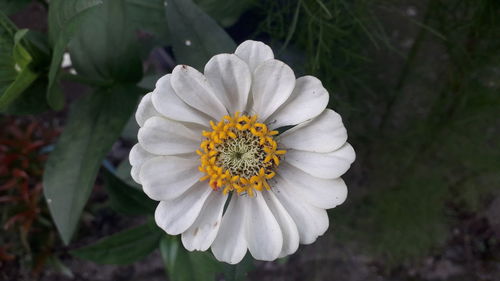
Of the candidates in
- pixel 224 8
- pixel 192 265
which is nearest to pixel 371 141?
pixel 224 8

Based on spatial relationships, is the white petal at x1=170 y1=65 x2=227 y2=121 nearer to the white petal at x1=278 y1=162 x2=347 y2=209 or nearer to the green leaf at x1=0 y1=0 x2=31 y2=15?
the white petal at x1=278 y1=162 x2=347 y2=209

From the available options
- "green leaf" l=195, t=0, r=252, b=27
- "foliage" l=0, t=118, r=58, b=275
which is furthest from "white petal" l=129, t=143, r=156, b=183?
"foliage" l=0, t=118, r=58, b=275

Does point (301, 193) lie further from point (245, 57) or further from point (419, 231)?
point (419, 231)

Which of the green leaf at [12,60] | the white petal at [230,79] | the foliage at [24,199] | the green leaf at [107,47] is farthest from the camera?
the foliage at [24,199]

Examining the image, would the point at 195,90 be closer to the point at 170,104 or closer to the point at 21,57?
the point at 170,104

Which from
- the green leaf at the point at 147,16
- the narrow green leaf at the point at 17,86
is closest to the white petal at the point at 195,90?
the narrow green leaf at the point at 17,86

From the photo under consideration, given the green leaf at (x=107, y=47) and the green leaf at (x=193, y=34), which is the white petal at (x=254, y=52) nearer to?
the green leaf at (x=193, y=34)

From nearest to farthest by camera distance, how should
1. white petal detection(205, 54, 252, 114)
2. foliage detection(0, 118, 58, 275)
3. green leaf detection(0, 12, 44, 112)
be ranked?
white petal detection(205, 54, 252, 114), green leaf detection(0, 12, 44, 112), foliage detection(0, 118, 58, 275)
